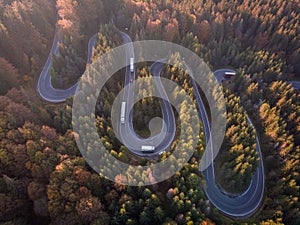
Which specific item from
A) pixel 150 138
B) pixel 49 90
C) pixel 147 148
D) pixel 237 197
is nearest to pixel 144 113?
pixel 150 138

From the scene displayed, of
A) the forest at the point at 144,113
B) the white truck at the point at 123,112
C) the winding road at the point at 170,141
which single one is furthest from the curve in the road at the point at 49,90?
the white truck at the point at 123,112

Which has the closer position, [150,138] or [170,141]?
[170,141]

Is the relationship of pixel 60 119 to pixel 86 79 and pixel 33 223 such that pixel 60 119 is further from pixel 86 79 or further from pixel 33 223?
pixel 33 223

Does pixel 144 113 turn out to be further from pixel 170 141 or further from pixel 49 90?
pixel 49 90

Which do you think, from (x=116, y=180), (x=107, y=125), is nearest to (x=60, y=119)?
(x=107, y=125)

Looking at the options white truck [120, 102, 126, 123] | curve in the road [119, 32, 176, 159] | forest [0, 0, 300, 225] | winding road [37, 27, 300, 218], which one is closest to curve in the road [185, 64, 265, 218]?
winding road [37, 27, 300, 218]

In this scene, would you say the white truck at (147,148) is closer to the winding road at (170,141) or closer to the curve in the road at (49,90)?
the winding road at (170,141)

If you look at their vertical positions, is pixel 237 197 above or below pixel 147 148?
below

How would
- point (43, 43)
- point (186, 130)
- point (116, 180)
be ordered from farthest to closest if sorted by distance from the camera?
point (43, 43) → point (186, 130) → point (116, 180)

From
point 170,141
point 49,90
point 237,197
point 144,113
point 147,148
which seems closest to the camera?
point 147,148
